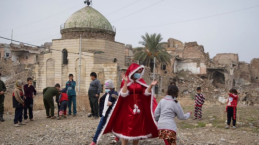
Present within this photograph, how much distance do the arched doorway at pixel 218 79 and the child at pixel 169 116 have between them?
39.5m

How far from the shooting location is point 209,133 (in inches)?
280

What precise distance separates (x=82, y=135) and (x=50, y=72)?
24.7 meters

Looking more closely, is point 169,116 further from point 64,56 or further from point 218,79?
point 218,79

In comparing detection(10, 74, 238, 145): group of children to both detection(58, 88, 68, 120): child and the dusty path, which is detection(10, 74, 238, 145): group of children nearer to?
detection(58, 88, 68, 120): child

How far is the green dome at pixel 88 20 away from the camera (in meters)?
28.6

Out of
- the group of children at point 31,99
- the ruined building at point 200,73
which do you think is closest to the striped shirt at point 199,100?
the group of children at point 31,99

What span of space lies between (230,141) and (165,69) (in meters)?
35.3

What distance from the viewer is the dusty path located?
238 inches

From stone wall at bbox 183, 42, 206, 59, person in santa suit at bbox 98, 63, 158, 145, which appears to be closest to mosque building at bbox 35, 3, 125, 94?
stone wall at bbox 183, 42, 206, 59

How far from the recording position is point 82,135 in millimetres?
6527

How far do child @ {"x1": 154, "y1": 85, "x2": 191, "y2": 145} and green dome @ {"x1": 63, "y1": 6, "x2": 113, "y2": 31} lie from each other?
25067mm

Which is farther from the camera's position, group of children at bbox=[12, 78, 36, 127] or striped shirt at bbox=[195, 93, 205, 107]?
striped shirt at bbox=[195, 93, 205, 107]

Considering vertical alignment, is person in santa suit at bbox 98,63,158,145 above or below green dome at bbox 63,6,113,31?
below

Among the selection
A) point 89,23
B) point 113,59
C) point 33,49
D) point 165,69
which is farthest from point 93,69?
point 33,49
